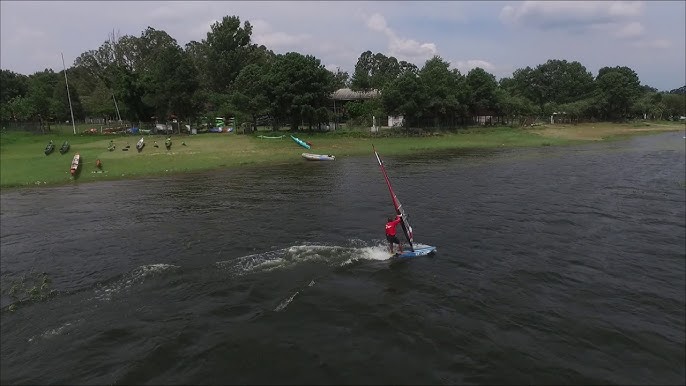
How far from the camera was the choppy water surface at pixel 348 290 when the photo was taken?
1295 cm

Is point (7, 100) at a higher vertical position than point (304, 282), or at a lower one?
higher

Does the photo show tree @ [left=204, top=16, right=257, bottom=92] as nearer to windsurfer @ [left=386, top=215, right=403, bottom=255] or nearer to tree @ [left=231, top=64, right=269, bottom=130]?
tree @ [left=231, top=64, right=269, bottom=130]

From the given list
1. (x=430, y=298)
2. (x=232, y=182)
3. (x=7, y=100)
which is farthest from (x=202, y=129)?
(x=430, y=298)

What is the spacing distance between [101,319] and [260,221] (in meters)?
12.4

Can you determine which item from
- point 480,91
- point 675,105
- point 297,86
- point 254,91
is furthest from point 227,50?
point 675,105

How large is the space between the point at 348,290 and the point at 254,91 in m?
64.9

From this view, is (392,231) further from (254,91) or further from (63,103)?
(63,103)

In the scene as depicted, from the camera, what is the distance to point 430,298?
1666 cm

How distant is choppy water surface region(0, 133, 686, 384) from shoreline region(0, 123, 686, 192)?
526 inches

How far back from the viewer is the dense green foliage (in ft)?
247

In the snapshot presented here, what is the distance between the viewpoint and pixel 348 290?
17500mm

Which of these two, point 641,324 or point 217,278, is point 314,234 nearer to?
point 217,278

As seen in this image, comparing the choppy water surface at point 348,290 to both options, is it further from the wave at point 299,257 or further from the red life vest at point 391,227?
the red life vest at point 391,227

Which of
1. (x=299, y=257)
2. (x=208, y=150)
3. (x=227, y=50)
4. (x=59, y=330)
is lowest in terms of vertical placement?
(x=59, y=330)
